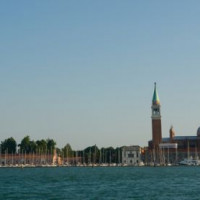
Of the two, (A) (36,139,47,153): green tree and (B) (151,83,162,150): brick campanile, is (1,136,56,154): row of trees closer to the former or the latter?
(A) (36,139,47,153): green tree

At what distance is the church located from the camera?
520 ft

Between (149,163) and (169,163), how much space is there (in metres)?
5.76

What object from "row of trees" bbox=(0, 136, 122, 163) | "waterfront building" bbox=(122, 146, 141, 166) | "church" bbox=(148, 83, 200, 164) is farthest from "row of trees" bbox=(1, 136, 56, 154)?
"church" bbox=(148, 83, 200, 164)

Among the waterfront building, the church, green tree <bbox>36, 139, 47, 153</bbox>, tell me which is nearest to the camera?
the church

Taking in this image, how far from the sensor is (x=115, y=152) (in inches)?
6673

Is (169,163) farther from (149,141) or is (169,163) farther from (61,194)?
(61,194)

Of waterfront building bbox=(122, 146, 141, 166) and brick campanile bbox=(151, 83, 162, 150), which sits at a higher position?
brick campanile bbox=(151, 83, 162, 150)

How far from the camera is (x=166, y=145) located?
528 ft

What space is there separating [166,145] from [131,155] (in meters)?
11.5

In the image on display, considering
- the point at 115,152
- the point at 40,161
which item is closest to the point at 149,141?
the point at 115,152

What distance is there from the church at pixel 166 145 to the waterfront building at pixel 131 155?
12.6ft

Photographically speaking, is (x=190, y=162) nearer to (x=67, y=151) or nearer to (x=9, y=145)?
(x=67, y=151)

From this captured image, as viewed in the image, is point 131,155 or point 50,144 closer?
point 131,155

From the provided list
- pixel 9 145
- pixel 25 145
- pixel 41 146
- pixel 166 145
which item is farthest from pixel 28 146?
pixel 166 145
